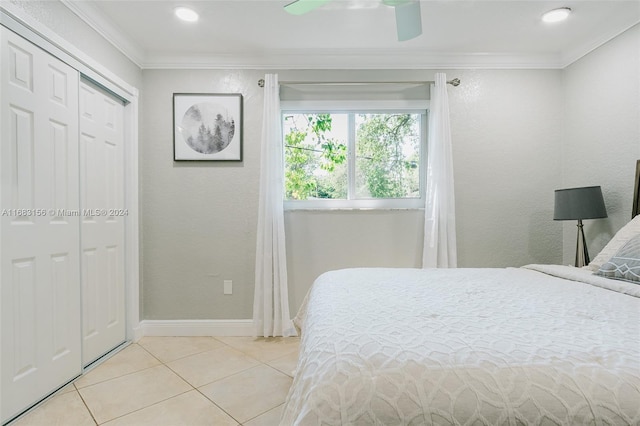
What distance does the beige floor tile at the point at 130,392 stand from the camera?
1.80 meters

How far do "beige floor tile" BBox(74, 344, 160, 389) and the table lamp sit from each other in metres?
3.07

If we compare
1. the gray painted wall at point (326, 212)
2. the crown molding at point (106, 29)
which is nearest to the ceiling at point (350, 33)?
the crown molding at point (106, 29)

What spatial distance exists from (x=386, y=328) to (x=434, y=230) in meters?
2.02

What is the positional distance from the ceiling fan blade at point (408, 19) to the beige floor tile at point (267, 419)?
217 cm

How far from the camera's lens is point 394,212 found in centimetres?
301

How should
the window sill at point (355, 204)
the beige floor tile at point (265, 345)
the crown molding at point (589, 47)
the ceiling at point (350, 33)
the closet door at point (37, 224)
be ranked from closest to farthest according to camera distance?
the closet door at point (37, 224) → the ceiling at point (350, 33) → the crown molding at point (589, 47) → the beige floor tile at point (265, 345) → the window sill at point (355, 204)

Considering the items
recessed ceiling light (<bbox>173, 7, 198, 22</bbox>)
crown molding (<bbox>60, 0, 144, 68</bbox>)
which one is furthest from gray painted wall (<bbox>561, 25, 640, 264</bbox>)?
crown molding (<bbox>60, 0, 144, 68</bbox>)

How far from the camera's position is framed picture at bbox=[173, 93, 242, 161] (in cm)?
294

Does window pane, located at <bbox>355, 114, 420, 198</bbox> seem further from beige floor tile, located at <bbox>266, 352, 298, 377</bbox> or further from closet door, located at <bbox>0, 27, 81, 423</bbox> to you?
closet door, located at <bbox>0, 27, 81, 423</bbox>

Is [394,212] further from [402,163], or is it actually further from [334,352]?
[334,352]

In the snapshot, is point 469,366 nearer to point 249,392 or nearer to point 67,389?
point 249,392

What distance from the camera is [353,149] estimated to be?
3.11m

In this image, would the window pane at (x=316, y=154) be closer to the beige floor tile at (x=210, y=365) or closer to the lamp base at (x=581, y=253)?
the beige floor tile at (x=210, y=365)

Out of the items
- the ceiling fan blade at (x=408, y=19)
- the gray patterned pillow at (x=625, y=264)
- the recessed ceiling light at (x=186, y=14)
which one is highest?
the recessed ceiling light at (x=186, y=14)
